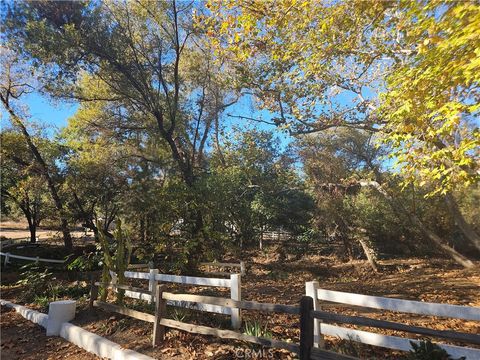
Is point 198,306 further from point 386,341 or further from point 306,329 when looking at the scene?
point 386,341

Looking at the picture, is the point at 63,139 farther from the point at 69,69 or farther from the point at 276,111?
the point at 276,111

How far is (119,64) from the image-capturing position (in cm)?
1338

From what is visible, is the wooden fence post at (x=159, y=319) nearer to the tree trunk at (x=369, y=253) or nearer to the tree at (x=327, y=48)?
the tree at (x=327, y=48)

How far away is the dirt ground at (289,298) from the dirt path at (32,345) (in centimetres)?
49

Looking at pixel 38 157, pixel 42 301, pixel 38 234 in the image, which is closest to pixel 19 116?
pixel 38 157

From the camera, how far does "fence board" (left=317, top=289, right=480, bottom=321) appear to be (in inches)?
138

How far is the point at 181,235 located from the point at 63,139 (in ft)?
43.5

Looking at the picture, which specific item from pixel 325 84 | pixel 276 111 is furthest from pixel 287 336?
pixel 276 111

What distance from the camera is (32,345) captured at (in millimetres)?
6484

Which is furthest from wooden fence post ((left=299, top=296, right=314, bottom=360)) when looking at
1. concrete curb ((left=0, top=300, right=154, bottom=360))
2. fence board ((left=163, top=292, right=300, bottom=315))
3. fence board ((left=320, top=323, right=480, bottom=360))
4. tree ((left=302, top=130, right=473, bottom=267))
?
tree ((left=302, top=130, right=473, bottom=267))

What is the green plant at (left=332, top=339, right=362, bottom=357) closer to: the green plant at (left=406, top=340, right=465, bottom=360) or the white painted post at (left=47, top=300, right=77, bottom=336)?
the green plant at (left=406, top=340, right=465, bottom=360)

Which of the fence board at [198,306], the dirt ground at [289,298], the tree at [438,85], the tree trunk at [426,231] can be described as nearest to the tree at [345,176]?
the tree trunk at [426,231]

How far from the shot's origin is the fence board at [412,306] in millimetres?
3504

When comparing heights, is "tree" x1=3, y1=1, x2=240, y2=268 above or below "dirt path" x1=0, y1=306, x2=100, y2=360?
above
